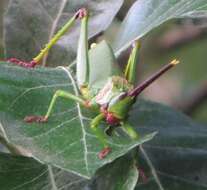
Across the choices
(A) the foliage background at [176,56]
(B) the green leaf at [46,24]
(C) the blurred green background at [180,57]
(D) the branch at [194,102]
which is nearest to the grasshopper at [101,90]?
(B) the green leaf at [46,24]

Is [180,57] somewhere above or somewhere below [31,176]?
below

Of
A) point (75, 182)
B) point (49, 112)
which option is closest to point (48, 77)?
point (49, 112)

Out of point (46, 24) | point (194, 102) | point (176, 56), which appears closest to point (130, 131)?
point (46, 24)

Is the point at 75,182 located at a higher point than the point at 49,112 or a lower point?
lower

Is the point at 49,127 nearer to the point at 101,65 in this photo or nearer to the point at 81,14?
the point at 101,65

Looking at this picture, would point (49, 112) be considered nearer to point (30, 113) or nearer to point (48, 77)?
point (30, 113)
